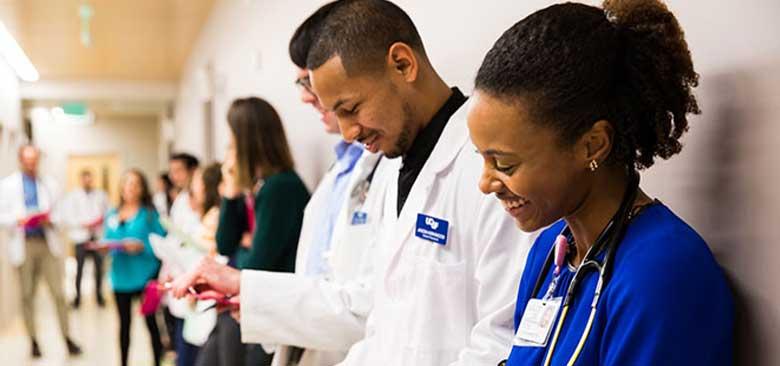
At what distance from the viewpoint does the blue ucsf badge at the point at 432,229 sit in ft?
4.98

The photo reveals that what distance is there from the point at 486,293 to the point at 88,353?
6216 millimetres

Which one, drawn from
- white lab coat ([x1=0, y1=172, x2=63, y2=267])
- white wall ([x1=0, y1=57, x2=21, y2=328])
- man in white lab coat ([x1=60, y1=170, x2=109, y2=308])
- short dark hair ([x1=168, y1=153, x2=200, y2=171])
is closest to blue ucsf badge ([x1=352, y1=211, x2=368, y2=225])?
short dark hair ([x1=168, y1=153, x2=200, y2=171])

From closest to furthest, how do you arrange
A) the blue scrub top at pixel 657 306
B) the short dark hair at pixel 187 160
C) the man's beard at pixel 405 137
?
the blue scrub top at pixel 657 306 < the man's beard at pixel 405 137 < the short dark hair at pixel 187 160

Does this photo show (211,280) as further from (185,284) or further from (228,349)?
(228,349)

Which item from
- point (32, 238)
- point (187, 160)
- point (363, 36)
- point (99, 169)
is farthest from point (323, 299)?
point (99, 169)

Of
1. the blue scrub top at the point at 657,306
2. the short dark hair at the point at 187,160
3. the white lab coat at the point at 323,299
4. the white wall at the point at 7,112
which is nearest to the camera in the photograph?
the blue scrub top at the point at 657,306

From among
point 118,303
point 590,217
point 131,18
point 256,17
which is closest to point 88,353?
point 118,303

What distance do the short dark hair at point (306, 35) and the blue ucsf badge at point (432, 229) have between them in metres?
0.65

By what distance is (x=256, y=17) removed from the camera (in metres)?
5.04

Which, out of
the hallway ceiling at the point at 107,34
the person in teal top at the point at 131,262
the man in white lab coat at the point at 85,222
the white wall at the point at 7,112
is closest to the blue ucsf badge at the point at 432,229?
the person in teal top at the point at 131,262

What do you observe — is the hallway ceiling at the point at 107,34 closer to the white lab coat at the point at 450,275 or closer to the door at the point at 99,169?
the door at the point at 99,169

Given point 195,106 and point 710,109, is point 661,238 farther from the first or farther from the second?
point 195,106

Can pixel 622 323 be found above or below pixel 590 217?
below

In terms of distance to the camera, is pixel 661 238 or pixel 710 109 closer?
pixel 661 238
